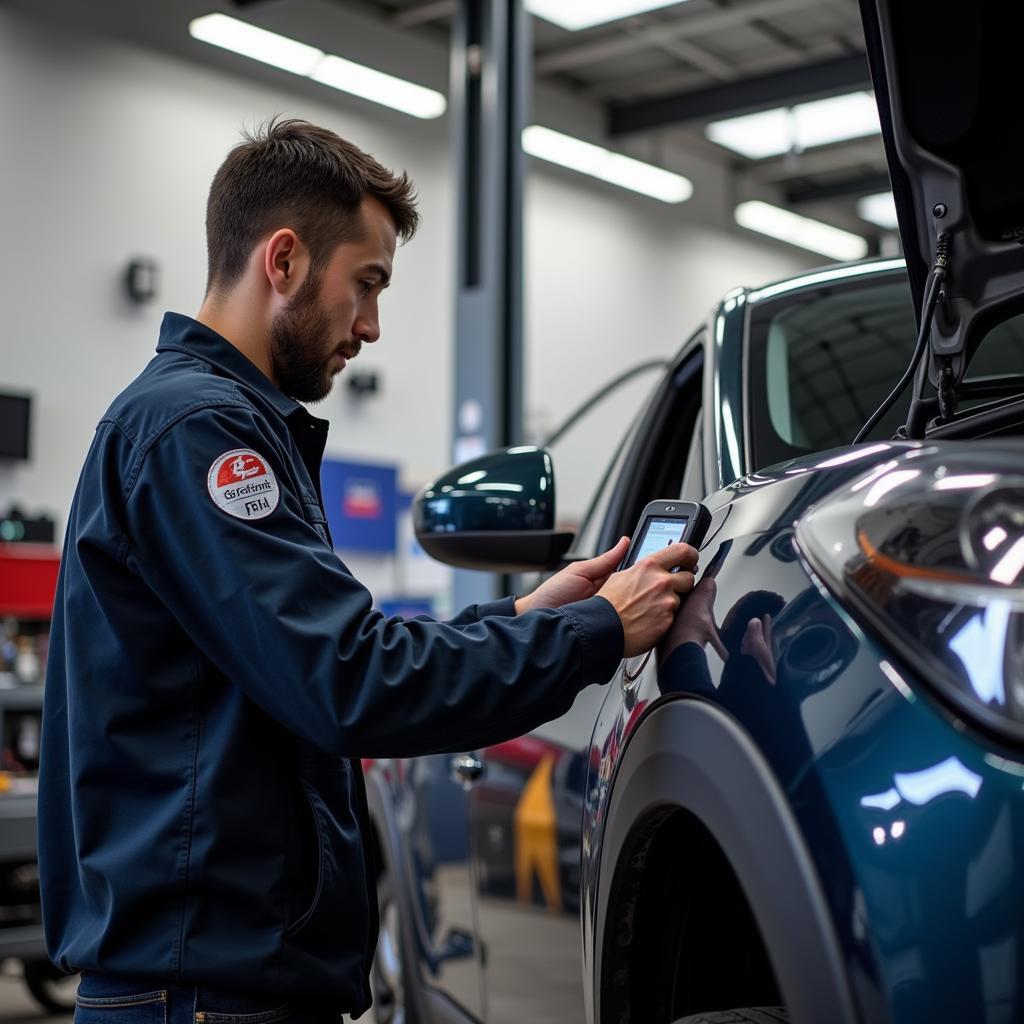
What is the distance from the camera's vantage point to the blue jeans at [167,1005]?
1.47 meters

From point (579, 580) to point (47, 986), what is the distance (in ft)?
14.1

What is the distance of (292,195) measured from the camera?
167 cm

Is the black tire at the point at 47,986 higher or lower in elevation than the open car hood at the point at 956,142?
lower

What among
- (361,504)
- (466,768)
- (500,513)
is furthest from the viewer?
(361,504)

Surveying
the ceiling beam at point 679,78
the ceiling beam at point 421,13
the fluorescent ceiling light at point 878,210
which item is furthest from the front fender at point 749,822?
the fluorescent ceiling light at point 878,210

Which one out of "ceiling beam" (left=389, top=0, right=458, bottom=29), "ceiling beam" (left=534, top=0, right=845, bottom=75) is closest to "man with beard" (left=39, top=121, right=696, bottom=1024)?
"ceiling beam" (left=389, top=0, right=458, bottom=29)

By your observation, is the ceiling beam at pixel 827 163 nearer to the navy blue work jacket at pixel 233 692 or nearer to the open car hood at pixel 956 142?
the open car hood at pixel 956 142

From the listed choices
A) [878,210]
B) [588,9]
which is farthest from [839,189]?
[588,9]

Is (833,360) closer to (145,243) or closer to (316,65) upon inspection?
(145,243)

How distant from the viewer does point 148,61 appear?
10094 mm

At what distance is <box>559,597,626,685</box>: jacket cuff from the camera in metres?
1.42

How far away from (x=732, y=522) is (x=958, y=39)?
23.8 inches

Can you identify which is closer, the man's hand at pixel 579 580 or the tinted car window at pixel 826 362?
the man's hand at pixel 579 580

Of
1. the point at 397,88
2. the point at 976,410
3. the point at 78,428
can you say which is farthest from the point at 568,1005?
the point at 397,88
